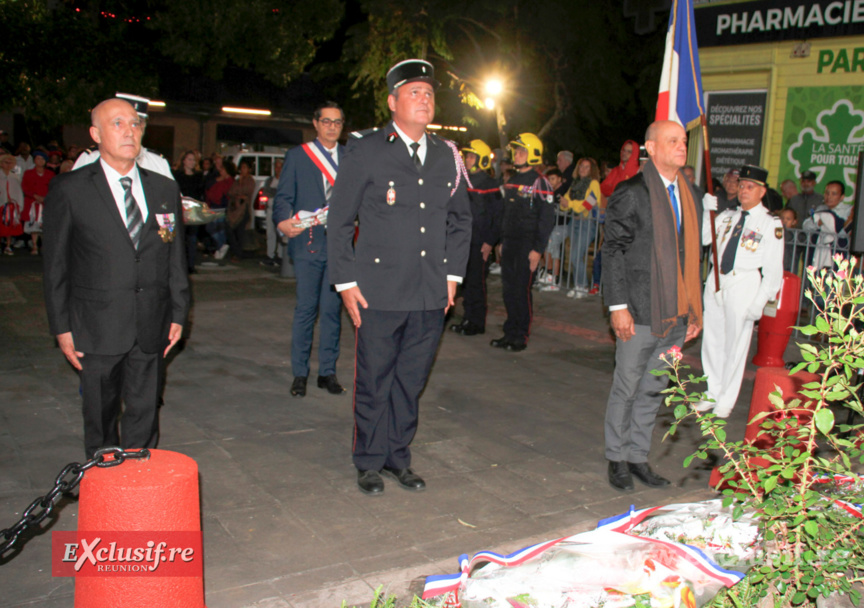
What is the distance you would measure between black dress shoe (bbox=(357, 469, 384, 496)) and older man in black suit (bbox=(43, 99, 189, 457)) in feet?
4.24

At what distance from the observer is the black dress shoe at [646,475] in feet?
17.0

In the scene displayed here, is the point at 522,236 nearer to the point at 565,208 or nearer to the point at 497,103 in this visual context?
the point at 565,208

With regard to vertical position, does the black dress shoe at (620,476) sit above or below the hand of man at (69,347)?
below

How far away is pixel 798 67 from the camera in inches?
503

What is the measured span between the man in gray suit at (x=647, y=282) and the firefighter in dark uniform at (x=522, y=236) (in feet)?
12.6

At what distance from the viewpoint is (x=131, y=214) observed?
433 centimetres

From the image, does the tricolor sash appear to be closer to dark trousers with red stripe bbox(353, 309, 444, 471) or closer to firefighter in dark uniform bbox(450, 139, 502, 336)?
dark trousers with red stripe bbox(353, 309, 444, 471)

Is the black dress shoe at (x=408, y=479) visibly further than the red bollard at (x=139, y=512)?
Yes

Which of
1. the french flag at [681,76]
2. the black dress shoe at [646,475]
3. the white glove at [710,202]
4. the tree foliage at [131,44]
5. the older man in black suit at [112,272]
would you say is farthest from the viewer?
the tree foliage at [131,44]

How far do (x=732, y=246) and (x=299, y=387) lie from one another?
12.4ft

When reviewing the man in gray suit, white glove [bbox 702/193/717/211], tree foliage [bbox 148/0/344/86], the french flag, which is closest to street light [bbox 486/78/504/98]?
tree foliage [bbox 148/0/344/86]

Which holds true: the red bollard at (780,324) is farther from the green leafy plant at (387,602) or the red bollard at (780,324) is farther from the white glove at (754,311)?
the green leafy plant at (387,602)

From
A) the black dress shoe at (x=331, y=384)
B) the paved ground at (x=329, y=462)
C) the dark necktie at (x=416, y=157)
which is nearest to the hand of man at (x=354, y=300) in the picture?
the dark necktie at (x=416, y=157)

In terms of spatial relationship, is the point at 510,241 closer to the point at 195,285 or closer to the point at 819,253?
the point at 819,253
